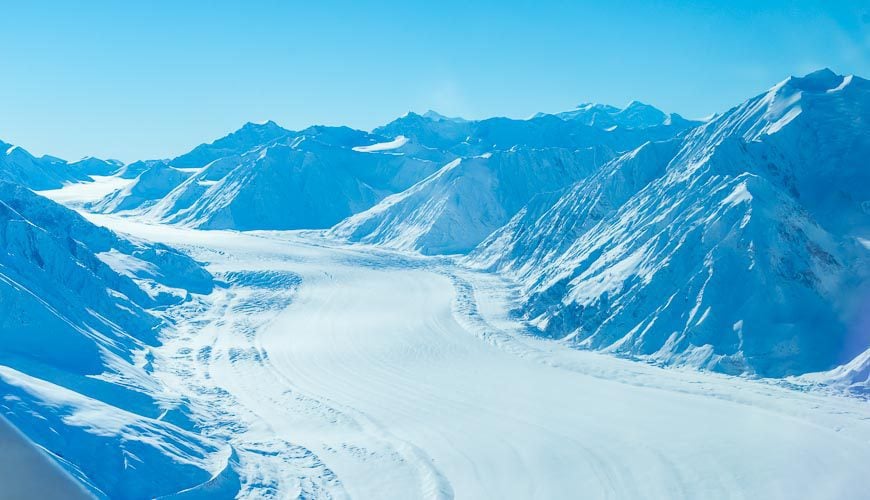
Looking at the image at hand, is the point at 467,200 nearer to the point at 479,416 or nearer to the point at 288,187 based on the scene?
the point at 288,187

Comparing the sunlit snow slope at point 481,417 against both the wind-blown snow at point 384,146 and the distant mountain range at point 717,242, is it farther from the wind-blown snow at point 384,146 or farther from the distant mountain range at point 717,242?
the wind-blown snow at point 384,146

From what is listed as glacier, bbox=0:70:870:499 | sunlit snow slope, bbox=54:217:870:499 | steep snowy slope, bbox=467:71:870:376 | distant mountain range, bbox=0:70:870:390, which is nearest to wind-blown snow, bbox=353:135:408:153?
distant mountain range, bbox=0:70:870:390

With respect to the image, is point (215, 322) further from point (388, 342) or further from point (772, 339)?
point (772, 339)

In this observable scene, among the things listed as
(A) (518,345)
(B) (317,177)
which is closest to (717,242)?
(A) (518,345)

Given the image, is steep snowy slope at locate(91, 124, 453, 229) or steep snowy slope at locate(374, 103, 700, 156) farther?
steep snowy slope at locate(374, 103, 700, 156)

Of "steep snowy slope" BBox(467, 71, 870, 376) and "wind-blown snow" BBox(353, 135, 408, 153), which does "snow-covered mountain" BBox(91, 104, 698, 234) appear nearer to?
"wind-blown snow" BBox(353, 135, 408, 153)

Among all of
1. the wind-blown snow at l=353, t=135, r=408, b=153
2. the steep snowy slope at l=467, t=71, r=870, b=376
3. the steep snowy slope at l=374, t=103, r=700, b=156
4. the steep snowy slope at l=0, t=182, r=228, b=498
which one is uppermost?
the steep snowy slope at l=374, t=103, r=700, b=156
